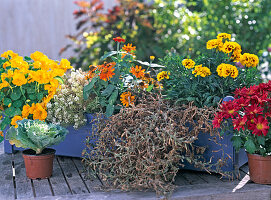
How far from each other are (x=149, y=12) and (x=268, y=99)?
2.77 metres

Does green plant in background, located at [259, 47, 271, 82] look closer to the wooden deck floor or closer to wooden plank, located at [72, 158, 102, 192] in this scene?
the wooden deck floor

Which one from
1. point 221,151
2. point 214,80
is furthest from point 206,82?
point 221,151

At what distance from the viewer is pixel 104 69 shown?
2617 mm

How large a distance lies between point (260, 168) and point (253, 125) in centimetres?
31

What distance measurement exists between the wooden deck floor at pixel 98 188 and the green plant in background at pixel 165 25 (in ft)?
7.16

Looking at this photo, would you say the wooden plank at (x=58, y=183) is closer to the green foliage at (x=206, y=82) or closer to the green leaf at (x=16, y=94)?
the green leaf at (x=16, y=94)

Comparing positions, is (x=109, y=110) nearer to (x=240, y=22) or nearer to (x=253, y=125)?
(x=253, y=125)

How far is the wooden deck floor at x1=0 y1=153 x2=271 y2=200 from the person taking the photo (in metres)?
2.17

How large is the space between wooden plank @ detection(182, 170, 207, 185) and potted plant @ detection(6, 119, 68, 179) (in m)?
0.83

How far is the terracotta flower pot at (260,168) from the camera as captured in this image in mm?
2250

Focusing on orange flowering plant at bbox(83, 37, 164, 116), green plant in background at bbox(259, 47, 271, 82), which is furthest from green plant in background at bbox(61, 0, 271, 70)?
orange flowering plant at bbox(83, 37, 164, 116)

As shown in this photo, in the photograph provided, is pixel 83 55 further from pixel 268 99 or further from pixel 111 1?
pixel 268 99

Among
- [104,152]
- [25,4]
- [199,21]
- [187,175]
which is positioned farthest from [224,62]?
[25,4]

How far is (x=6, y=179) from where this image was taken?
8.12 ft
